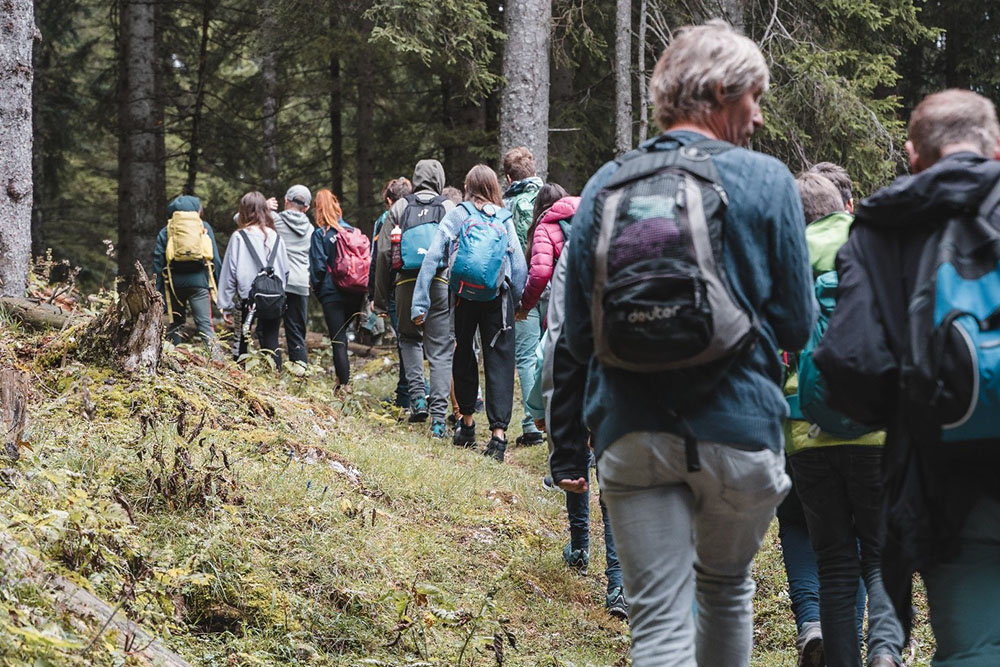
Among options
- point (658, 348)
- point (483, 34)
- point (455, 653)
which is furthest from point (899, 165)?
point (658, 348)

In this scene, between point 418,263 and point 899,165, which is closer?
point 418,263

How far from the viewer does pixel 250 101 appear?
67.3ft

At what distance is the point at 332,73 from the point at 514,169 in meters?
11.4

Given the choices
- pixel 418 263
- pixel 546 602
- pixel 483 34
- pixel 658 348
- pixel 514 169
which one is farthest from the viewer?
pixel 483 34

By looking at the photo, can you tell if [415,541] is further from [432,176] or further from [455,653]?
[432,176]

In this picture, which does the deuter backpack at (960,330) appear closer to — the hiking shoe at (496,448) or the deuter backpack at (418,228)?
the hiking shoe at (496,448)

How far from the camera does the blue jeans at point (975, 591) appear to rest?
9.01 ft

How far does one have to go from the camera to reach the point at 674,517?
312 cm

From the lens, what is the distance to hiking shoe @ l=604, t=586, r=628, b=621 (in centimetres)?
584

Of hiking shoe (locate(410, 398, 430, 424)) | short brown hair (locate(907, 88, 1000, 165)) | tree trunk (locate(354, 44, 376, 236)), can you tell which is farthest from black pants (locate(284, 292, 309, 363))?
short brown hair (locate(907, 88, 1000, 165))

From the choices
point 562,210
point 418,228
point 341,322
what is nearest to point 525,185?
point 418,228

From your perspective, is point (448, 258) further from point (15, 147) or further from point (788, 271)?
point (788, 271)

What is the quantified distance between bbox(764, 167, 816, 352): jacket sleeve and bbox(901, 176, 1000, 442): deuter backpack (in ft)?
1.20

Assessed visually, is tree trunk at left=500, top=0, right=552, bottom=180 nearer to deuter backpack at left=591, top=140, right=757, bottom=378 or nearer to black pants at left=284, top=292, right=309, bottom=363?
black pants at left=284, top=292, right=309, bottom=363
